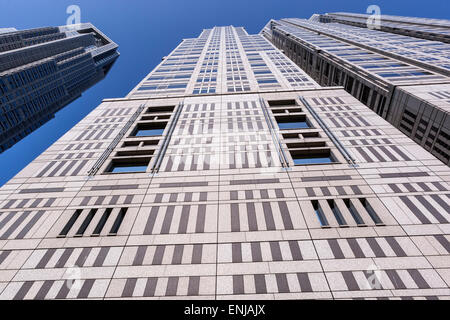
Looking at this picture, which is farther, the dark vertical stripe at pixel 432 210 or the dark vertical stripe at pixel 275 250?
the dark vertical stripe at pixel 432 210

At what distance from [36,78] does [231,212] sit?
161m

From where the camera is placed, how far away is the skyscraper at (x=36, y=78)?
11079 centimetres

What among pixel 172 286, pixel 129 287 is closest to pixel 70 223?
pixel 129 287

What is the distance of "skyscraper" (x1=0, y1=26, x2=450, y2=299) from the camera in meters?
19.3

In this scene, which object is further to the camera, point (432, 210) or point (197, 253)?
point (432, 210)

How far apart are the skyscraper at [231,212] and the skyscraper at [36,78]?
107889 mm

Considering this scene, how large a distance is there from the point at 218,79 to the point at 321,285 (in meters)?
53.9

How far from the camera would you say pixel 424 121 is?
1673 inches

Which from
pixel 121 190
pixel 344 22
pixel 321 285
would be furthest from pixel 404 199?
pixel 344 22

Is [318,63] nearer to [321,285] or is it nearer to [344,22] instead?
[321,285]

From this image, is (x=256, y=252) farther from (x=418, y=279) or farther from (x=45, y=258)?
(x=45, y=258)

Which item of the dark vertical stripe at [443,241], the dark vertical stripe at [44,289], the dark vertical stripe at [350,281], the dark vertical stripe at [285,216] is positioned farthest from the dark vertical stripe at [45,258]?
the dark vertical stripe at [443,241]

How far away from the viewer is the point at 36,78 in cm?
12794

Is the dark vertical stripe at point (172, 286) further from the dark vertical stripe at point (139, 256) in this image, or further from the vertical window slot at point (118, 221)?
the vertical window slot at point (118, 221)
